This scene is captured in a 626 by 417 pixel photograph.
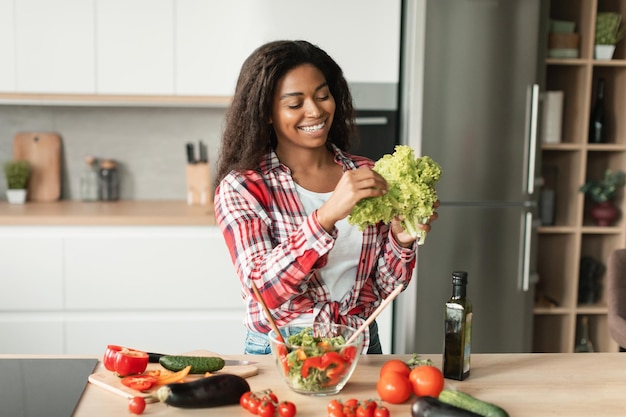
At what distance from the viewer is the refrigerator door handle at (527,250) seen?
127 inches

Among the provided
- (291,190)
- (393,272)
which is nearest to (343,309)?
(393,272)

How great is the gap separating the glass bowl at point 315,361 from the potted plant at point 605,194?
2456mm

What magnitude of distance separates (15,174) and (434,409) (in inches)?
114

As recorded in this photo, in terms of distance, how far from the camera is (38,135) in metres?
3.71

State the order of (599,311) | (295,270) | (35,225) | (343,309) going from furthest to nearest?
(599,311) < (35,225) < (343,309) < (295,270)

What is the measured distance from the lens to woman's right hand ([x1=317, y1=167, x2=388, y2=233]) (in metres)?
1.46

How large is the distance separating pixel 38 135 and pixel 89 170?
31cm

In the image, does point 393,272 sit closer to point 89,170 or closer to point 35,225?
point 35,225

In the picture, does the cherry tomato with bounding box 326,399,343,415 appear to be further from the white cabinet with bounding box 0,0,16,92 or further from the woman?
the white cabinet with bounding box 0,0,16,92

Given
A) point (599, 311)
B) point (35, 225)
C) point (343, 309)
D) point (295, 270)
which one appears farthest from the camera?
point (599, 311)

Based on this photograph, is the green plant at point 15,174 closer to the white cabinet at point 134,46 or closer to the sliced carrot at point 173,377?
the white cabinet at point 134,46

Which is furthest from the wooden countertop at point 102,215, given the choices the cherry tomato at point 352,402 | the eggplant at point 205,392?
the cherry tomato at point 352,402

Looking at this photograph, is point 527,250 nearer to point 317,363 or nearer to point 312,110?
point 312,110

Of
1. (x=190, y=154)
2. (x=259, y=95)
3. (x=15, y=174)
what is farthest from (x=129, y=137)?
(x=259, y=95)
